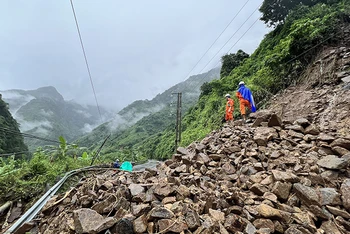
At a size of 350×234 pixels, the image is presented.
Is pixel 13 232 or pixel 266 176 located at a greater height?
pixel 13 232

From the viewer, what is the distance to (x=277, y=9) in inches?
734

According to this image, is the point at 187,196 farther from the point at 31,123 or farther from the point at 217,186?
the point at 31,123

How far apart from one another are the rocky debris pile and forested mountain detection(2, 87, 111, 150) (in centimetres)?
4475

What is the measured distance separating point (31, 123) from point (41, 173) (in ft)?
286

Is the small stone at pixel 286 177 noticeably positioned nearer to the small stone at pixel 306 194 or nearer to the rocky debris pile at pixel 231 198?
the rocky debris pile at pixel 231 198

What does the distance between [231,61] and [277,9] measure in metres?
7.86

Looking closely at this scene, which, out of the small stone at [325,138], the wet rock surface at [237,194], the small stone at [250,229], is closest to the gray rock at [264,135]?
the wet rock surface at [237,194]

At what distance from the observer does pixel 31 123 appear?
3059 inches

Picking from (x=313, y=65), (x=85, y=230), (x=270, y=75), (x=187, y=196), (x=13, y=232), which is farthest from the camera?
(x=270, y=75)

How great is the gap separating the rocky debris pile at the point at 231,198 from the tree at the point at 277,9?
718 inches

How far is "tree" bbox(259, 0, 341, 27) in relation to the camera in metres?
18.2

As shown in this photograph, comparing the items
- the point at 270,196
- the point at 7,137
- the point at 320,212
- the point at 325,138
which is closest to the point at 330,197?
the point at 320,212

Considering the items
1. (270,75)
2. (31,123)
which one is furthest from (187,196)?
(31,123)

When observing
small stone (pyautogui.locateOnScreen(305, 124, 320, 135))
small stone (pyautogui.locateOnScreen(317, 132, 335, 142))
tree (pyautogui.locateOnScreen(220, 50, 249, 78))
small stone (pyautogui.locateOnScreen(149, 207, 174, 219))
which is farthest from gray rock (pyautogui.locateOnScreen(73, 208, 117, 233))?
tree (pyautogui.locateOnScreen(220, 50, 249, 78))
